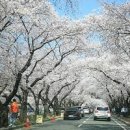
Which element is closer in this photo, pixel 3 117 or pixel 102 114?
pixel 3 117

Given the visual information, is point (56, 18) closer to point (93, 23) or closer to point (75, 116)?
point (93, 23)

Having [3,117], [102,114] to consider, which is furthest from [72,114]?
[3,117]

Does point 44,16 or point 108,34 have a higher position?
point 44,16

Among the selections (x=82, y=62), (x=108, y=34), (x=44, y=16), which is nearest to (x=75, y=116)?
(x=82, y=62)

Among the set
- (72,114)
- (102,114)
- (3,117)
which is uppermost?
(72,114)

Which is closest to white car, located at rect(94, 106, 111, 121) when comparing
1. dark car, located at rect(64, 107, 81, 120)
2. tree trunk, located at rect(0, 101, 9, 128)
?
dark car, located at rect(64, 107, 81, 120)

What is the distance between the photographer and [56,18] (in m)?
31.5

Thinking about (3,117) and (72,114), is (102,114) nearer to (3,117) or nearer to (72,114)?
(72,114)

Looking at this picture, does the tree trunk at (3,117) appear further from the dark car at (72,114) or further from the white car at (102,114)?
the dark car at (72,114)

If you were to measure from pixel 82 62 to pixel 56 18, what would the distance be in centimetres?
2343

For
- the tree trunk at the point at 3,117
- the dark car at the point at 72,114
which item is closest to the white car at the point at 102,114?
the dark car at the point at 72,114

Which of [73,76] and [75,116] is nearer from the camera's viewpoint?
[75,116]

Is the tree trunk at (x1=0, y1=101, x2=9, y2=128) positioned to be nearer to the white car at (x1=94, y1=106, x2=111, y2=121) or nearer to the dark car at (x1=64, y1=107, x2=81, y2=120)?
the white car at (x1=94, y1=106, x2=111, y2=121)

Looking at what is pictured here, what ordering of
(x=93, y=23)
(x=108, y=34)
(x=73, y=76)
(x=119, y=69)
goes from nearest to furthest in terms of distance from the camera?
(x=108, y=34) → (x=93, y=23) → (x=119, y=69) → (x=73, y=76)
